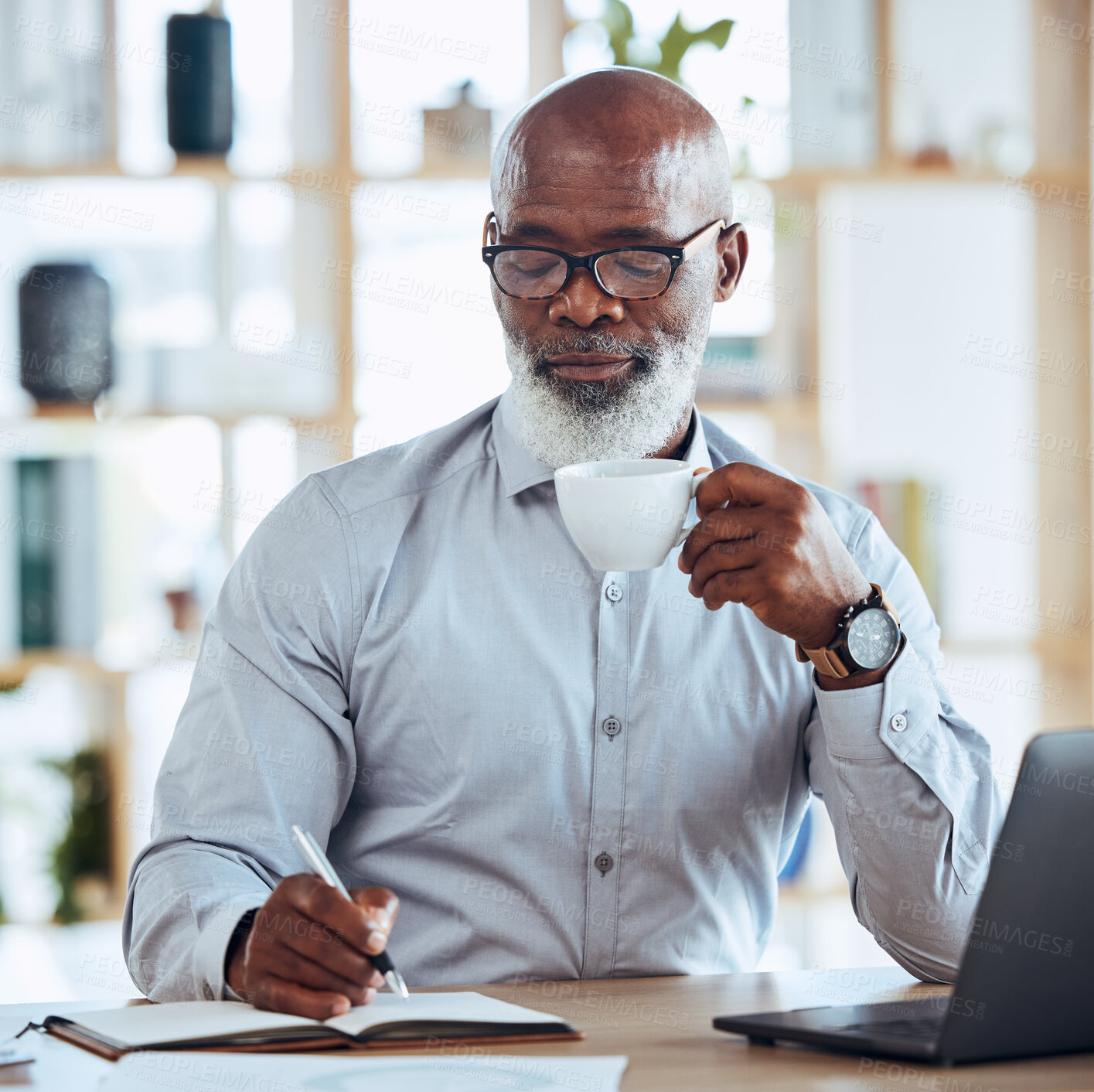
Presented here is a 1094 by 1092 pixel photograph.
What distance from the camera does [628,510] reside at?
108 cm

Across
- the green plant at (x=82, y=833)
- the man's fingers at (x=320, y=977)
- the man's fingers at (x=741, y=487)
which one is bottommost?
the green plant at (x=82, y=833)

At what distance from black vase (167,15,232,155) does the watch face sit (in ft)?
5.93

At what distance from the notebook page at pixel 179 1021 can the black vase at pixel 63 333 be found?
172cm

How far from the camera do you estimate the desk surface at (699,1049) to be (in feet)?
2.64

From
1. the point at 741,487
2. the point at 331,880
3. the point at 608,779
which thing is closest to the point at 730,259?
the point at 741,487

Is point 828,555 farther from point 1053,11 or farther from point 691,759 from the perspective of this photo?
point 1053,11

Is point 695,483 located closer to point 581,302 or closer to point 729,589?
point 729,589

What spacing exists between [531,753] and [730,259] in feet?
2.04

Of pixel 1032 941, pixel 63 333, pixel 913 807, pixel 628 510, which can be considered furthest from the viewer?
pixel 63 333

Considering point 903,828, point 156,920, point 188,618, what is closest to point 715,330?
point 188,618

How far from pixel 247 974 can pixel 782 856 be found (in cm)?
71

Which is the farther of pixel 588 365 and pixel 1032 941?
pixel 588 365

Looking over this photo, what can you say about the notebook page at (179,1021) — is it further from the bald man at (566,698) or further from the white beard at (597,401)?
the white beard at (597,401)

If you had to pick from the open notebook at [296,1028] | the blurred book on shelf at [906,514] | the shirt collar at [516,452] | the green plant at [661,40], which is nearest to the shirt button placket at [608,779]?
the shirt collar at [516,452]
